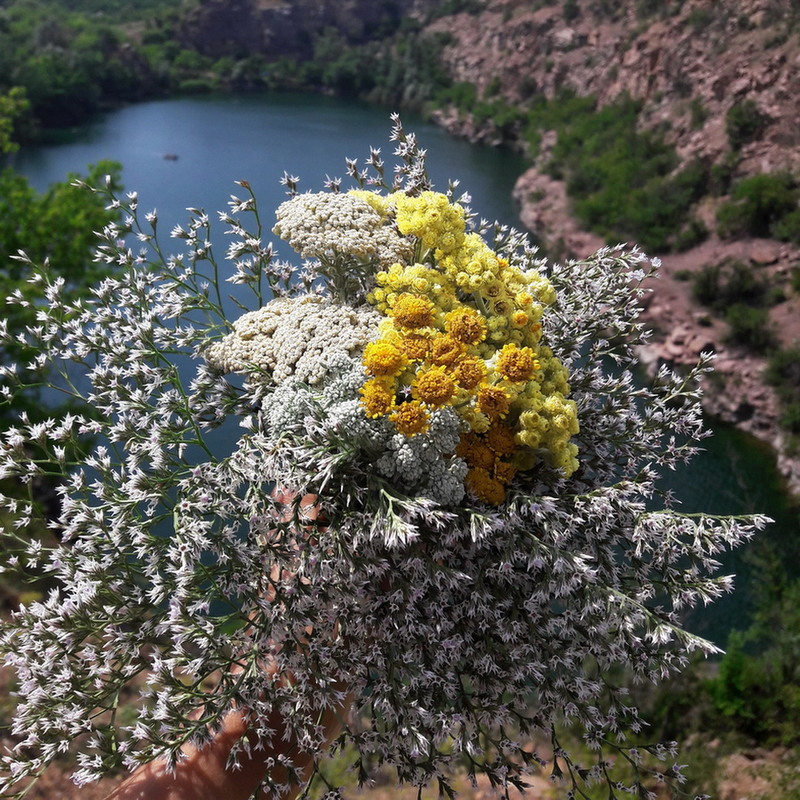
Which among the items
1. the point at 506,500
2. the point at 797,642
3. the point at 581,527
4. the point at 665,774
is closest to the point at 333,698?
the point at 506,500

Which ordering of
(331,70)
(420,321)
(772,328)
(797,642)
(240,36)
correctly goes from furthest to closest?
(240,36) → (331,70) → (772,328) → (797,642) → (420,321)

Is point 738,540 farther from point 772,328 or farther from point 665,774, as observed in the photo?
point 772,328

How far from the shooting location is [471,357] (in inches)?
74.9

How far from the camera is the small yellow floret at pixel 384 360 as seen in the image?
1.85 m

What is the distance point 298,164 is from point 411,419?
20820 millimetres

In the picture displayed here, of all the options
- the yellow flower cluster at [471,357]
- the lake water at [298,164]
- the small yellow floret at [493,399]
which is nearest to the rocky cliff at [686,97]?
the lake water at [298,164]

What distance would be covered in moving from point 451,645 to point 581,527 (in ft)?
1.60

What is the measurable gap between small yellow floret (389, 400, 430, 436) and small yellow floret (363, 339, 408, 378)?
0.10m

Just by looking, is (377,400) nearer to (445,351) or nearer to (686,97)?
(445,351)

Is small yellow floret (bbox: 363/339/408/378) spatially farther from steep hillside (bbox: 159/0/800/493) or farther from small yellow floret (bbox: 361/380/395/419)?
steep hillside (bbox: 159/0/800/493)

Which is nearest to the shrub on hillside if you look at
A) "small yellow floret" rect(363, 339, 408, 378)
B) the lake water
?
the lake water

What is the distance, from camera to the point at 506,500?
6.30 feet

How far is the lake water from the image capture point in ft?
41.0

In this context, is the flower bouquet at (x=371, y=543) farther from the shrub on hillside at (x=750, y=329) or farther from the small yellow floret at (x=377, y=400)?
the shrub on hillside at (x=750, y=329)
